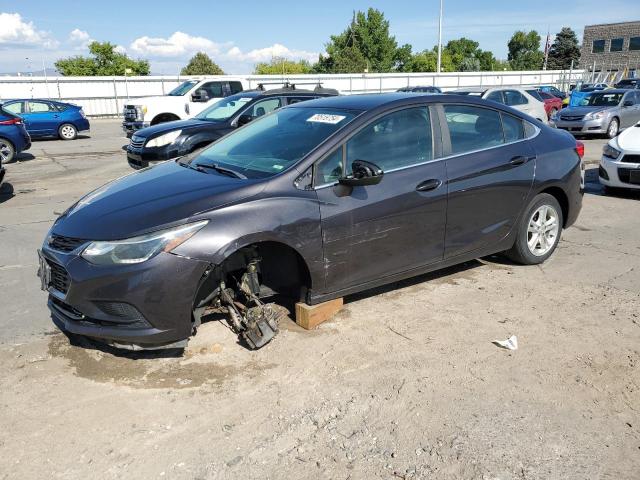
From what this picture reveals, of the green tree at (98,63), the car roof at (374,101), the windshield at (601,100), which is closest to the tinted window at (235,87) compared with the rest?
the windshield at (601,100)

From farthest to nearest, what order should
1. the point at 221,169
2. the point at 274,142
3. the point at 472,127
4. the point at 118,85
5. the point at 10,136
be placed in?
1. the point at 118,85
2. the point at 10,136
3. the point at 472,127
4. the point at 274,142
5. the point at 221,169

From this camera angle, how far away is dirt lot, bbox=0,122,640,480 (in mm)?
2793

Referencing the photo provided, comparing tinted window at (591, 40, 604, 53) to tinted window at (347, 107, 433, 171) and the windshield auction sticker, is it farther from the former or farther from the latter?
the windshield auction sticker

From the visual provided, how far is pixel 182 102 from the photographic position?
16922 millimetres

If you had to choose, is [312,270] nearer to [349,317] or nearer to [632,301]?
[349,317]

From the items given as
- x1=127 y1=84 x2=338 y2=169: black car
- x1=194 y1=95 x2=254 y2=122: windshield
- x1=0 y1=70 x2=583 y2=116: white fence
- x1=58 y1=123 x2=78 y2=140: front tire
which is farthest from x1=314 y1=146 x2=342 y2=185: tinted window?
x1=0 y1=70 x2=583 y2=116: white fence

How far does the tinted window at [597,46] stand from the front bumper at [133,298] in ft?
259

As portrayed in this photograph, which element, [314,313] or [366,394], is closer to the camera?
[366,394]

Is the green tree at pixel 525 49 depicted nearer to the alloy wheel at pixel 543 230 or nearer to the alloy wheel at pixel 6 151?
the alloy wheel at pixel 6 151

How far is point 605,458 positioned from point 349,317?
6.84 feet

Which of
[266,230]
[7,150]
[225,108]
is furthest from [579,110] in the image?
[266,230]

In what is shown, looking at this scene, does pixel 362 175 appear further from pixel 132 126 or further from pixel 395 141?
pixel 132 126

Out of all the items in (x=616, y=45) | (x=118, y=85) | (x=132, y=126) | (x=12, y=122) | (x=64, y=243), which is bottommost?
(x=132, y=126)

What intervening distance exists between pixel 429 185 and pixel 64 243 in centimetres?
268
